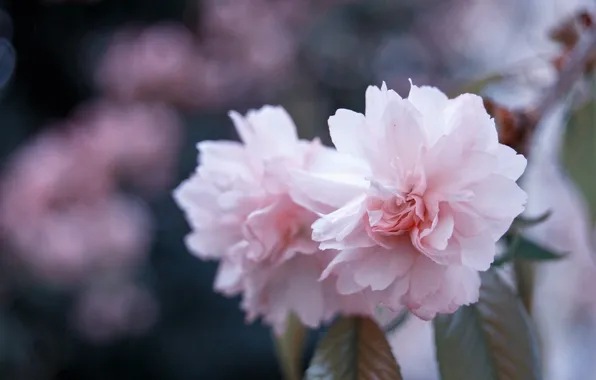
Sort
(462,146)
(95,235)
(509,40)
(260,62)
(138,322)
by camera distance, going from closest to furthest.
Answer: (462,146), (95,235), (138,322), (260,62), (509,40)

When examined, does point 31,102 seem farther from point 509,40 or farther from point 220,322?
point 509,40

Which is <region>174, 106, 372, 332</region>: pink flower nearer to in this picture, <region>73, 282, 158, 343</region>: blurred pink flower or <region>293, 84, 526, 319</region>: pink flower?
<region>293, 84, 526, 319</region>: pink flower

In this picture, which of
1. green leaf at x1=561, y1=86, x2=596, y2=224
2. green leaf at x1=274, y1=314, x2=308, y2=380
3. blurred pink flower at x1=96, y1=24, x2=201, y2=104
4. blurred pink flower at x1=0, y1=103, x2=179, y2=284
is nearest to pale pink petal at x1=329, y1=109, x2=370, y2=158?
green leaf at x1=274, y1=314, x2=308, y2=380

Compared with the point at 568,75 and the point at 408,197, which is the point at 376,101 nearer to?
the point at 408,197

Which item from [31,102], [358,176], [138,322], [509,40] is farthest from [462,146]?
[509,40]

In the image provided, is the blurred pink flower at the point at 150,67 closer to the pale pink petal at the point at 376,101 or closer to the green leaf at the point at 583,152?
the green leaf at the point at 583,152

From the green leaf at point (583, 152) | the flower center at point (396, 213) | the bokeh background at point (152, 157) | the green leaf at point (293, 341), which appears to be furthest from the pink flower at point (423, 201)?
the bokeh background at point (152, 157)
